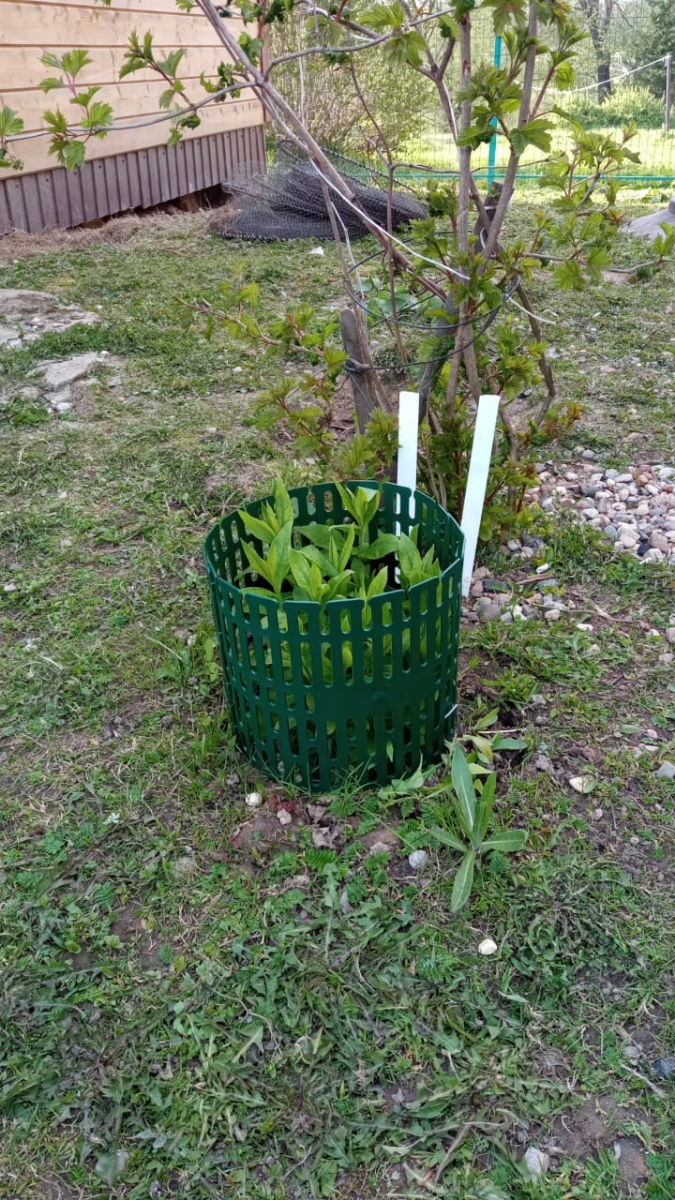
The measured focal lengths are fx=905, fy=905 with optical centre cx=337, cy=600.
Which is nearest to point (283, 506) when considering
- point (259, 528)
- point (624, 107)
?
point (259, 528)

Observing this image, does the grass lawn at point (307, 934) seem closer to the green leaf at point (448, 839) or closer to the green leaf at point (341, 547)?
the green leaf at point (448, 839)

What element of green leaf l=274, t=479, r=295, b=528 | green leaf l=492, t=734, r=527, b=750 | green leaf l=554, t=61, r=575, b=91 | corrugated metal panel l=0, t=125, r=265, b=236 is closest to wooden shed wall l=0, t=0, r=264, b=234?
corrugated metal panel l=0, t=125, r=265, b=236

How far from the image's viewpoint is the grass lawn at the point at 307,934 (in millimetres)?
1415

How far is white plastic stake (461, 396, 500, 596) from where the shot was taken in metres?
2.41

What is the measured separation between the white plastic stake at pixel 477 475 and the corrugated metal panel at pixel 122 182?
5053 millimetres

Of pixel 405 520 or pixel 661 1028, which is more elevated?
pixel 405 520

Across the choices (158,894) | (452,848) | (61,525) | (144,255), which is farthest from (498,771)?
(144,255)

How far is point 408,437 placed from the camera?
2.50 metres

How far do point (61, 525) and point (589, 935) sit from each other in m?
2.32

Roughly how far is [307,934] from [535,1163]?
547 mm

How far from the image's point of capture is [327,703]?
1.86 m

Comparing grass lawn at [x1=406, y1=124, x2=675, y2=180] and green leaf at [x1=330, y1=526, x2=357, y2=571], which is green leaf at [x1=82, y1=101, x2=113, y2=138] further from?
grass lawn at [x1=406, y1=124, x2=675, y2=180]

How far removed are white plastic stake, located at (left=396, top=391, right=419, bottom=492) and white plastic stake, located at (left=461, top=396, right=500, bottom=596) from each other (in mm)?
A: 161

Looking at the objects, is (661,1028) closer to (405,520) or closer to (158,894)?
(158,894)
